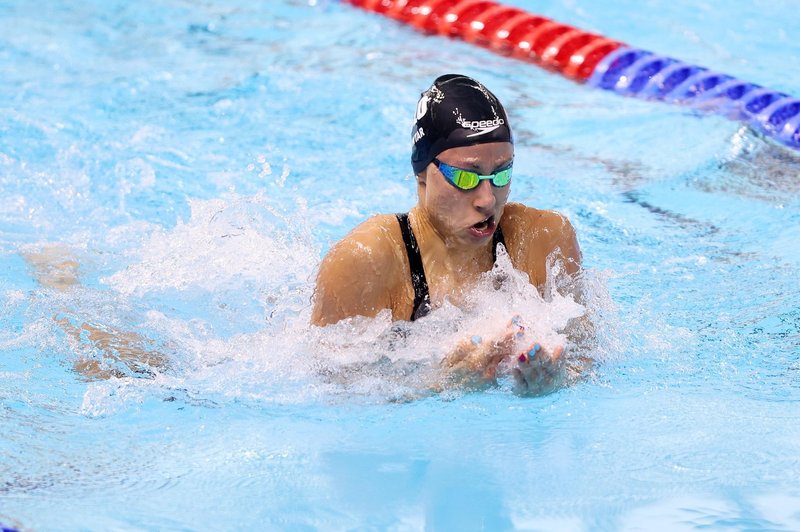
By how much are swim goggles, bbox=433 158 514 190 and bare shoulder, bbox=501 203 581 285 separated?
28cm

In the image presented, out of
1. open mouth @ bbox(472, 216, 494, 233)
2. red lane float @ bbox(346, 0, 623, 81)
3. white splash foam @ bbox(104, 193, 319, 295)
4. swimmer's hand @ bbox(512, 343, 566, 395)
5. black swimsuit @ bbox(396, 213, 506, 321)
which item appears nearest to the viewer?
swimmer's hand @ bbox(512, 343, 566, 395)

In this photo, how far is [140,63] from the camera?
7359 mm

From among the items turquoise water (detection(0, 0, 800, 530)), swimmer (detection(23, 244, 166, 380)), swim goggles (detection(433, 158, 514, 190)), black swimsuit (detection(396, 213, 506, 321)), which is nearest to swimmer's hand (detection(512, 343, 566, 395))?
turquoise water (detection(0, 0, 800, 530))

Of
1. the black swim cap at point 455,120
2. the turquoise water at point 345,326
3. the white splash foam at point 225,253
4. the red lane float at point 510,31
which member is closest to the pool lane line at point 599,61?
the red lane float at point 510,31

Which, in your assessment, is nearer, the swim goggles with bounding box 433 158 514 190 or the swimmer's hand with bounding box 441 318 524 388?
the swimmer's hand with bounding box 441 318 524 388

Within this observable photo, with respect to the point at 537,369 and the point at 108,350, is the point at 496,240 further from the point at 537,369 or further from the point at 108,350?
the point at 108,350

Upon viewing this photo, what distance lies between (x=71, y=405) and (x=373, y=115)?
136 inches

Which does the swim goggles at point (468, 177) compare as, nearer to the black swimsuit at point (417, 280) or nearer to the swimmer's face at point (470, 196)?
the swimmer's face at point (470, 196)

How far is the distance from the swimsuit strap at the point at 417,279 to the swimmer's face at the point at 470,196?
104 millimetres

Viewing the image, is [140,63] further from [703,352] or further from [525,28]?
[703,352]

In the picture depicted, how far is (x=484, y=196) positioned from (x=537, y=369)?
0.53 meters

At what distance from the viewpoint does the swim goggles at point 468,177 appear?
313cm

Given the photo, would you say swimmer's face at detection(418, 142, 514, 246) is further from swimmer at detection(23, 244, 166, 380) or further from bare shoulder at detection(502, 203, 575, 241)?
swimmer at detection(23, 244, 166, 380)

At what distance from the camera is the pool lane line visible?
6.33 metres
